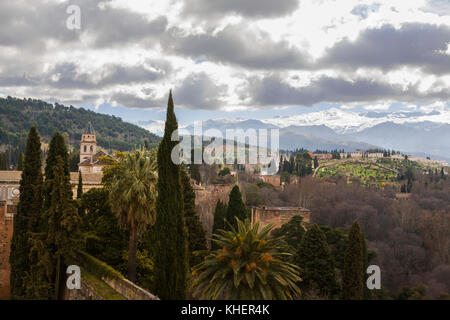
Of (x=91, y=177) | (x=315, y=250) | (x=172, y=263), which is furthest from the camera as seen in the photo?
(x=91, y=177)

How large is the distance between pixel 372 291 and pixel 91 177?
2883 cm

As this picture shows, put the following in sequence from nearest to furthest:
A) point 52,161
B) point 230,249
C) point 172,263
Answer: point 230,249, point 172,263, point 52,161

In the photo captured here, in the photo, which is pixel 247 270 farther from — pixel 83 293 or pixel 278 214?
pixel 278 214

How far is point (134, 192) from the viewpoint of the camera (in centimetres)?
1662

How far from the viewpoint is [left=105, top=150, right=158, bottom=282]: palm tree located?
16.5m

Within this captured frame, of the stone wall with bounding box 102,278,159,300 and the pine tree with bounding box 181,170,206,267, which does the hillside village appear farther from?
the pine tree with bounding box 181,170,206,267

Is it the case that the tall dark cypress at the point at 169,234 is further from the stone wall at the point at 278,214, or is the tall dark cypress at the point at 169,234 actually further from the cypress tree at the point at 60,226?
the stone wall at the point at 278,214

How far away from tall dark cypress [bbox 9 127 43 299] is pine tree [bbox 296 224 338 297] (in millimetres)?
12423

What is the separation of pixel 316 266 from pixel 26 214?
1345 centimetres

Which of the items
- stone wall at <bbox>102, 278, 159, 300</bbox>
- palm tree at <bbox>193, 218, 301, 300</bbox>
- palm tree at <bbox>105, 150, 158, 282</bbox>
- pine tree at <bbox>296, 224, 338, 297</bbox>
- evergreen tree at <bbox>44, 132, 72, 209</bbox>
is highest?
evergreen tree at <bbox>44, 132, 72, 209</bbox>

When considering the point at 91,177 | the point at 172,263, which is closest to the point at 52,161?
the point at 172,263

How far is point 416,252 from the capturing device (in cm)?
3631

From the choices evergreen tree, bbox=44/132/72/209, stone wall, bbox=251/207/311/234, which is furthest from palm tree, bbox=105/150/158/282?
stone wall, bbox=251/207/311/234
